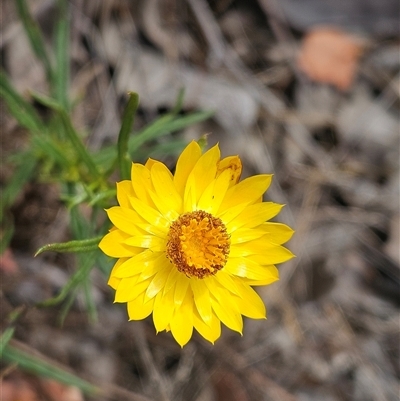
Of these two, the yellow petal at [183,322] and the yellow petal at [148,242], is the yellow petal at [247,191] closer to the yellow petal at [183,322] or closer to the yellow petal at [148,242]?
the yellow petal at [148,242]

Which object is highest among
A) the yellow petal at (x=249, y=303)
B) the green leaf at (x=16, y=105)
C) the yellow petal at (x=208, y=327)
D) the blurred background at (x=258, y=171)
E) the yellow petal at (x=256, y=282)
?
the green leaf at (x=16, y=105)

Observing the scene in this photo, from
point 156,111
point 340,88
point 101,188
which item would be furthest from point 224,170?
point 340,88

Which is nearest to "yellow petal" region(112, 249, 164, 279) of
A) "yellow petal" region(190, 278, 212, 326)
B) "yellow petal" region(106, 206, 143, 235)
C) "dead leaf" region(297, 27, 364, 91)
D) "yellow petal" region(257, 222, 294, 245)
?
"yellow petal" region(106, 206, 143, 235)

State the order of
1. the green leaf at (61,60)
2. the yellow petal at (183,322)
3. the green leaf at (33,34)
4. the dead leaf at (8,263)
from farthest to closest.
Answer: the dead leaf at (8,263), the green leaf at (61,60), the green leaf at (33,34), the yellow petal at (183,322)

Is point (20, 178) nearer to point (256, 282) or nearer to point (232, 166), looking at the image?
point (232, 166)

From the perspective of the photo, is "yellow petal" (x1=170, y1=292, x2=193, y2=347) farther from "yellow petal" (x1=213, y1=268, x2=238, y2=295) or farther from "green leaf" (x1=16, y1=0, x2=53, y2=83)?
"green leaf" (x1=16, y1=0, x2=53, y2=83)

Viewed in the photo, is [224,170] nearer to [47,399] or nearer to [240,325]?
[240,325]

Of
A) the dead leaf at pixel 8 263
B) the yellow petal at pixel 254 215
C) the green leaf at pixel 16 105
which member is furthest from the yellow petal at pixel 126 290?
the dead leaf at pixel 8 263
